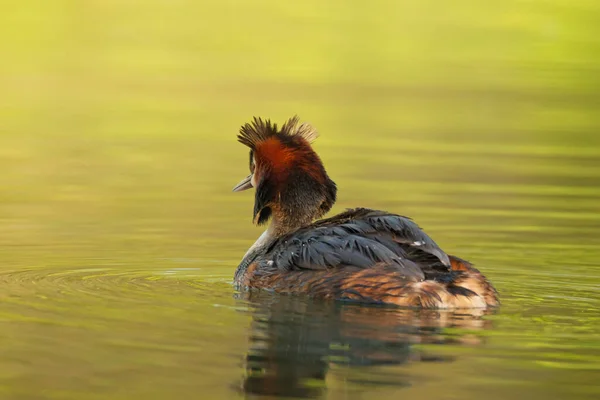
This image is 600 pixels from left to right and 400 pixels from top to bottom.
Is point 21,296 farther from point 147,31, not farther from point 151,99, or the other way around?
point 147,31

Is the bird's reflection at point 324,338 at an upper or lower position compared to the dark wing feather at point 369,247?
lower

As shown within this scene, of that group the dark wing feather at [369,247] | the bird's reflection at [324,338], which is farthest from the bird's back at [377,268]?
the bird's reflection at [324,338]

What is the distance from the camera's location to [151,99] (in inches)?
1022

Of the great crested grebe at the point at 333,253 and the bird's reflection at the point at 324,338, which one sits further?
the great crested grebe at the point at 333,253

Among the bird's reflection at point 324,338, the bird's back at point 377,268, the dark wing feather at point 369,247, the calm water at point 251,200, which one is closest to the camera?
the bird's reflection at point 324,338

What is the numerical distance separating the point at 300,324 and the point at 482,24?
34321mm

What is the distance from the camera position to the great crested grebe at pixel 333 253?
34.2ft

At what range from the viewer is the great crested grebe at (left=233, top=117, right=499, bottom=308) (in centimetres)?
1041

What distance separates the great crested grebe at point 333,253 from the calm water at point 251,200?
20cm

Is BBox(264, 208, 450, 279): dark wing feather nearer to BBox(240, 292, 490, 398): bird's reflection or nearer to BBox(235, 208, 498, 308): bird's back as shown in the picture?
BBox(235, 208, 498, 308): bird's back

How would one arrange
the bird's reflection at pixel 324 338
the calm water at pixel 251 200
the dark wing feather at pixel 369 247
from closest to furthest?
1. the bird's reflection at pixel 324 338
2. the calm water at pixel 251 200
3. the dark wing feather at pixel 369 247

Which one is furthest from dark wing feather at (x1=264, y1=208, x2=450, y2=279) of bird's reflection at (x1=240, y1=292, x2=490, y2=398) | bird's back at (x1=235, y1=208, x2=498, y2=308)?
bird's reflection at (x1=240, y1=292, x2=490, y2=398)

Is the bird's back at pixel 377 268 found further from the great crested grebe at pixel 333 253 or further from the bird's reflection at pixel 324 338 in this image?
the bird's reflection at pixel 324 338

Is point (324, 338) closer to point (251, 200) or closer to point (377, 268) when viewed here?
point (377, 268)
